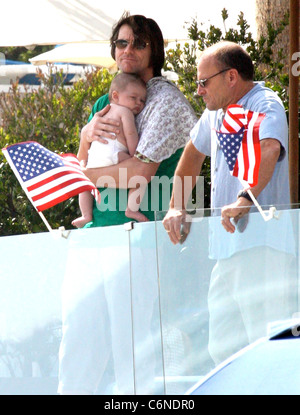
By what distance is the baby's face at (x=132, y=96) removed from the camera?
4.05m

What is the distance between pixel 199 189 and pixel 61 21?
5.50 feet

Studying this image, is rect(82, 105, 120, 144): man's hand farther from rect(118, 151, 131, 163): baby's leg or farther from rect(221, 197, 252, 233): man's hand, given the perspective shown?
rect(221, 197, 252, 233): man's hand

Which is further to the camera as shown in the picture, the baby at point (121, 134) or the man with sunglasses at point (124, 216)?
the baby at point (121, 134)

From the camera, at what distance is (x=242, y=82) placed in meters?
3.70

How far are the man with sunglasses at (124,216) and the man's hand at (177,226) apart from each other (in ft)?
0.45

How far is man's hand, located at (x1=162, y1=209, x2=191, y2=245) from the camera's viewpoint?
3107mm

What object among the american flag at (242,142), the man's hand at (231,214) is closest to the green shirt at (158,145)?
the american flag at (242,142)

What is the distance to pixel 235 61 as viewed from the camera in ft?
12.1

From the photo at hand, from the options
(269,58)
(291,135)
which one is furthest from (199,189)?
(269,58)

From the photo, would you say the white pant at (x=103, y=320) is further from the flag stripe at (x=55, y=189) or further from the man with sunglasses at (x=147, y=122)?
the man with sunglasses at (x=147, y=122)

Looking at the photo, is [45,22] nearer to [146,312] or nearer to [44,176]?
[44,176]

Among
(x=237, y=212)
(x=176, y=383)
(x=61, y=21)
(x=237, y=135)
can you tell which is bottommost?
(x=176, y=383)

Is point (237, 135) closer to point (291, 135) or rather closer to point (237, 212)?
point (237, 212)

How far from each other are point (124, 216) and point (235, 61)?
887 mm
